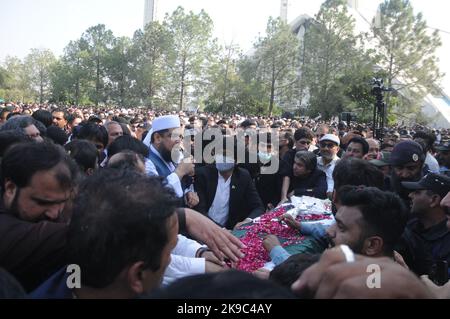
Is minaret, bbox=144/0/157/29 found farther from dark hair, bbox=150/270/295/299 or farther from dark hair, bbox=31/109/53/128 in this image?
dark hair, bbox=150/270/295/299

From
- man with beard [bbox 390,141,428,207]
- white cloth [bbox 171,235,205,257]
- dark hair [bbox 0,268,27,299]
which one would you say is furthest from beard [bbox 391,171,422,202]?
dark hair [bbox 0,268,27,299]

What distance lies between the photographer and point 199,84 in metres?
40.7

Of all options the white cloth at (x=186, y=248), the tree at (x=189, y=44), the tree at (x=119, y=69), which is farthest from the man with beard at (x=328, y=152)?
the tree at (x=119, y=69)

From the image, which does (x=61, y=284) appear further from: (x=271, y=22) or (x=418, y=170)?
(x=271, y=22)

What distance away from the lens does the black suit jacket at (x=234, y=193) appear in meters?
4.11

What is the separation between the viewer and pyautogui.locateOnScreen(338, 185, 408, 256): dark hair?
2180mm

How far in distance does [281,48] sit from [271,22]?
240cm

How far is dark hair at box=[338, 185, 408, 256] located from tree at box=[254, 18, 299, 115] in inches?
1425

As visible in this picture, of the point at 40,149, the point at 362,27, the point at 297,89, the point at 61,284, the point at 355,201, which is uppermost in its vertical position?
the point at 362,27

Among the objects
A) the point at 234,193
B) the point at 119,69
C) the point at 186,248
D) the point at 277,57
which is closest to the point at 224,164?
the point at 234,193

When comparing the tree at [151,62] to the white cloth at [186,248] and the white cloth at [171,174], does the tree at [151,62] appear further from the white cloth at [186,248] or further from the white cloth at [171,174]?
the white cloth at [186,248]

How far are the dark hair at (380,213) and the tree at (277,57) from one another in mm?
36194

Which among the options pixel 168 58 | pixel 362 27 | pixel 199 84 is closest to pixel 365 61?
pixel 199 84

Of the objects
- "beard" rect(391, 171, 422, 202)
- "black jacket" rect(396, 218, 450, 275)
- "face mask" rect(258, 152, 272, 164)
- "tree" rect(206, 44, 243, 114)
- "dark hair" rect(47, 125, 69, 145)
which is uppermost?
"tree" rect(206, 44, 243, 114)
